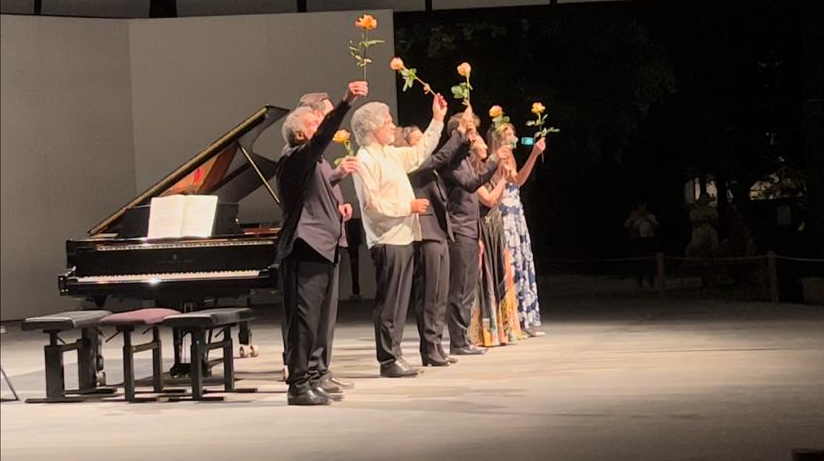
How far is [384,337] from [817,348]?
8.55ft

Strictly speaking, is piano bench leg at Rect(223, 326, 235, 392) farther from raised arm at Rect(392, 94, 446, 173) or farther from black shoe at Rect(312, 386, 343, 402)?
raised arm at Rect(392, 94, 446, 173)

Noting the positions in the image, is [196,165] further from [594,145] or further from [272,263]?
[594,145]

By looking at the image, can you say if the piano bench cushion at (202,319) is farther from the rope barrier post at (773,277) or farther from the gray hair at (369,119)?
the rope barrier post at (773,277)

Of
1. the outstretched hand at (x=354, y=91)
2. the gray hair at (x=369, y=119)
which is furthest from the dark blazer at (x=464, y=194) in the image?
the outstretched hand at (x=354, y=91)

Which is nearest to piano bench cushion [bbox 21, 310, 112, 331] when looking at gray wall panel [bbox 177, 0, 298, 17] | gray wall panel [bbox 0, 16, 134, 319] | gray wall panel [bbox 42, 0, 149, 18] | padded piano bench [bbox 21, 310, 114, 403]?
padded piano bench [bbox 21, 310, 114, 403]

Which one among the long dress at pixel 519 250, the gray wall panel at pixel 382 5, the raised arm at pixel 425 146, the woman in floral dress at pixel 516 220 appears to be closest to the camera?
the raised arm at pixel 425 146

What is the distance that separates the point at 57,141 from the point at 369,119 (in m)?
7.50

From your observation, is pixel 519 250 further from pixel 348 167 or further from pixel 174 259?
pixel 348 167

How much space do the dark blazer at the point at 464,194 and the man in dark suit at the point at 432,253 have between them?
24 centimetres

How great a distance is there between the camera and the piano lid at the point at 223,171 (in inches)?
305

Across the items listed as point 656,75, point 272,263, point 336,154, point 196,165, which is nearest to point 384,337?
point 272,263

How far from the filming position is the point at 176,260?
25.3ft

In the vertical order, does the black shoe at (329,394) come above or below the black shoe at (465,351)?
above

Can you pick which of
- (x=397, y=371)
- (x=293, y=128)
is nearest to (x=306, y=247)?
(x=293, y=128)
